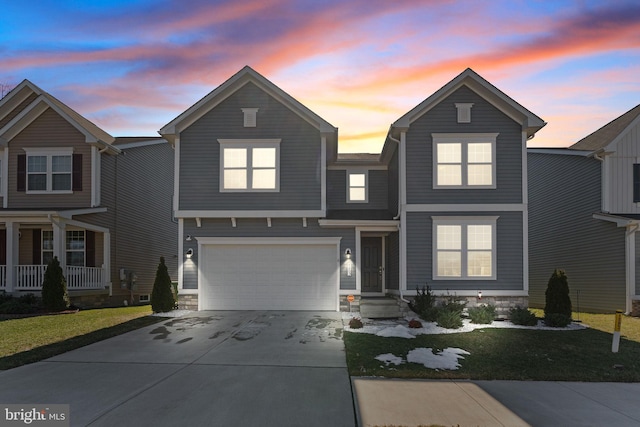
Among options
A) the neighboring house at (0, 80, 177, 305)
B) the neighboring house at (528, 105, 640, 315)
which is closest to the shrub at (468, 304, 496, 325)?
the neighboring house at (528, 105, 640, 315)

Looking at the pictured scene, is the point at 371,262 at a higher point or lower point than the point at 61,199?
lower

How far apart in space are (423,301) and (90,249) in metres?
13.5

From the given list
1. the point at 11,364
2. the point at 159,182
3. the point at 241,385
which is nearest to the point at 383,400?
the point at 241,385

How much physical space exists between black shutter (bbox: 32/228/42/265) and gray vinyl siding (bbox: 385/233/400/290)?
13963 mm

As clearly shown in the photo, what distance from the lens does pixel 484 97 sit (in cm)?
1638

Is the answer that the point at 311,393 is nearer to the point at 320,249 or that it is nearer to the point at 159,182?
the point at 320,249

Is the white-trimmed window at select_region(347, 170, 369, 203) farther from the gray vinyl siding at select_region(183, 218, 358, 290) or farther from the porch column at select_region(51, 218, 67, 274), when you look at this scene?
the porch column at select_region(51, 218, 67, 274)

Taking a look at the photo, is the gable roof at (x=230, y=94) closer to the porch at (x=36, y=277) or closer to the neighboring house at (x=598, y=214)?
the porch at (x=36, y=277)

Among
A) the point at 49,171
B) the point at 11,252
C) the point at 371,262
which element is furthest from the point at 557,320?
the point at 49,171

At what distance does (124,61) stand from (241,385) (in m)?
13.2

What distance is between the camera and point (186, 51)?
16344mm

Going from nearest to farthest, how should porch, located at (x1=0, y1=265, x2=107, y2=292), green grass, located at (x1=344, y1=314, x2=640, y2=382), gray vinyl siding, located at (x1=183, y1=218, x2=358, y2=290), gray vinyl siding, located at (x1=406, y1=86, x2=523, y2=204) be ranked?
green grass, located at (x1=344, y1=314, x2=640, y2=382) < gray vinyl siding, located at (x1=406, y1=86, x2=523, y2=204) < gray vinyl siding, located at (x1=183, y1=218, x2=358, y2=290) < porch, located at (x1=0, y1=265, x2=107, y2=292)

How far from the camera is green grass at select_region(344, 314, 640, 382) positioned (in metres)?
8.77

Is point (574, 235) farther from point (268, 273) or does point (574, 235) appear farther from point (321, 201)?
point (268, 273)
